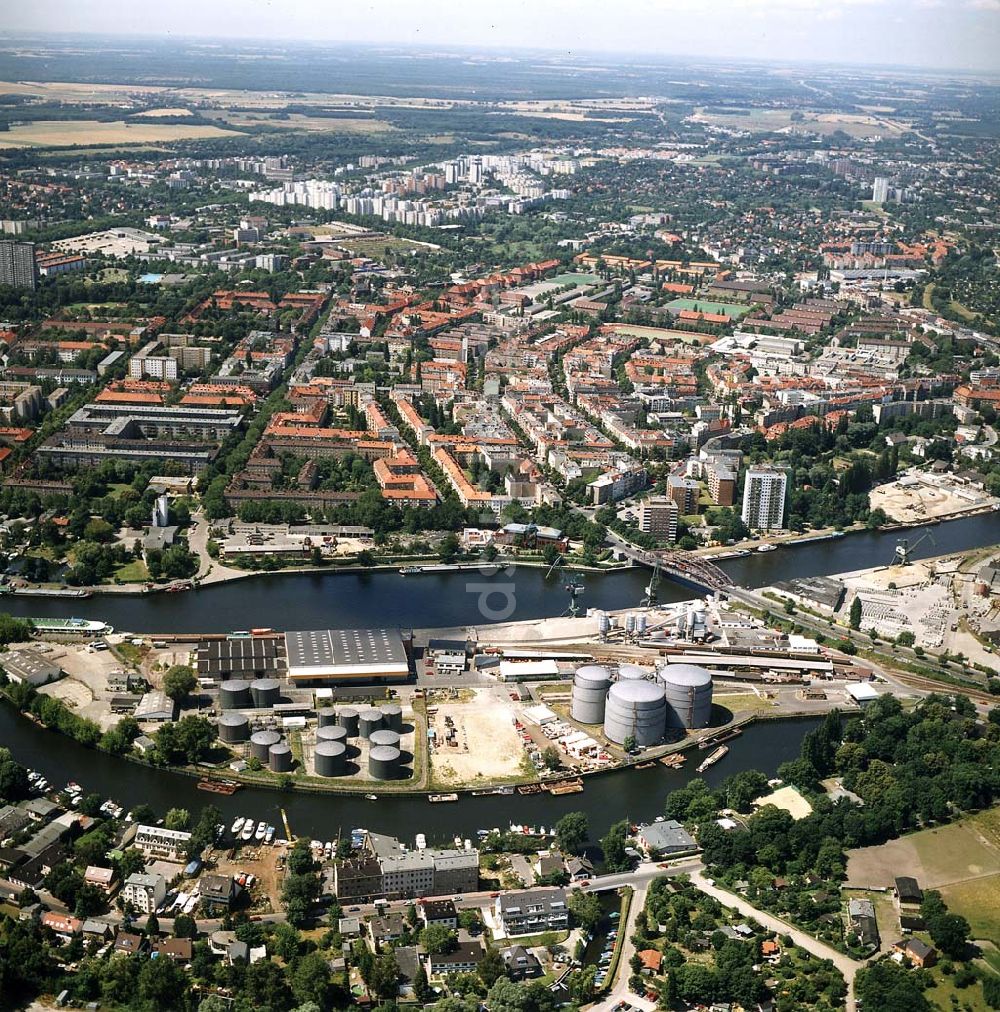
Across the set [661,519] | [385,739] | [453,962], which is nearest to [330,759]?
[385,739]

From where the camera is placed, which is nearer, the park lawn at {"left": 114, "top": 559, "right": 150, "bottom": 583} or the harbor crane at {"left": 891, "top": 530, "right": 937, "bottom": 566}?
the park lawn at {"left": 114, "top": 559, "right": 150, "bottom": 583}

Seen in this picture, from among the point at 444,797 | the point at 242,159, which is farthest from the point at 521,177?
the point at 444,797

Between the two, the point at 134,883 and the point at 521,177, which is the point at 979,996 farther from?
the point at 521,177

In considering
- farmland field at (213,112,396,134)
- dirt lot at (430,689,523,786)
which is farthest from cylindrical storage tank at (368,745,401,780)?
farmland field at (213,112,396,134)

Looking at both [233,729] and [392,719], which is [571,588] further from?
[233,729]

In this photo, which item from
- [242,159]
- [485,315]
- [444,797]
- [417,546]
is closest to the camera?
[444,797]

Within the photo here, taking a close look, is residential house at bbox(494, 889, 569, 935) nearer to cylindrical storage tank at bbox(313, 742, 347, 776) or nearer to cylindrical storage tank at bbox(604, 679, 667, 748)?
cylindrical storage tank at bbox(313, 742, 347, 776)

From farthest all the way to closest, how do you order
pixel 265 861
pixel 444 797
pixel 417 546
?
pixel 417 546, pixel 444 797, pixel 265 861
